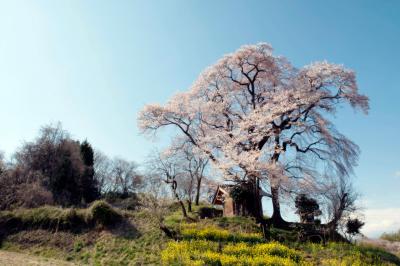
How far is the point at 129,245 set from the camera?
52.0ft

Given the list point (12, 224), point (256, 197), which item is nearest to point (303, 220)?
point (256, 197)

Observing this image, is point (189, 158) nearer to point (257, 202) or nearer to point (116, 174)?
point (257, 202)

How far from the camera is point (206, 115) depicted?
80.9 feet

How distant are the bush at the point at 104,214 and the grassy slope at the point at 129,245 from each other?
46 cm

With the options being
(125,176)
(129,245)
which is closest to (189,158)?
(129,245)

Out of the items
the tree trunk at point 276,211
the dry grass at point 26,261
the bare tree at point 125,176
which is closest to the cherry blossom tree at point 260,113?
the tree trunk at point 276,211

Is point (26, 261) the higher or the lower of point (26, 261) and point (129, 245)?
the lower

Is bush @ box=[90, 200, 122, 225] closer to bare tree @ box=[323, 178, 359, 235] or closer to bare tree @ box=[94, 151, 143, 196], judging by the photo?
bare tree @ box=[323, 178, 359, 235]

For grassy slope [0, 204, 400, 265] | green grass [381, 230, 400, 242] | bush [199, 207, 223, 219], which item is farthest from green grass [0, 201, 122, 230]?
green grass [381, 230, 400, 242]

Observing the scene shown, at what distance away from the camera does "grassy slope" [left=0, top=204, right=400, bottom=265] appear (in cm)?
1495

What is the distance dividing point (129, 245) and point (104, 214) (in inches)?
119

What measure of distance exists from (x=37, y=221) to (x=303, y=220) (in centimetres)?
1561

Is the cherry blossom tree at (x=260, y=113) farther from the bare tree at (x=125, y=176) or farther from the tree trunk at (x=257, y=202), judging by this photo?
the bare tree at (x=125, y=176)

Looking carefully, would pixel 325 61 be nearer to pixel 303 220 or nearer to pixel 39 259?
pixel 303 220
